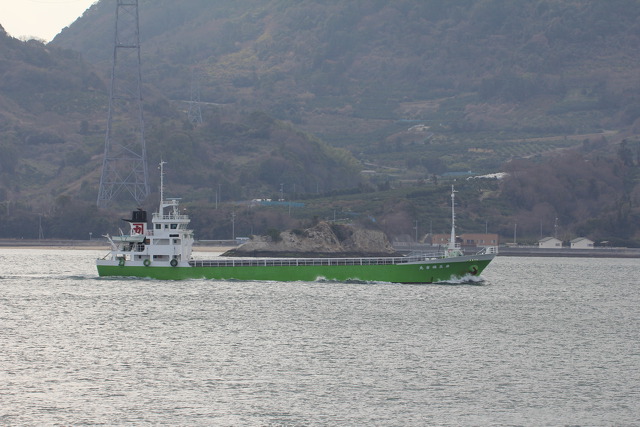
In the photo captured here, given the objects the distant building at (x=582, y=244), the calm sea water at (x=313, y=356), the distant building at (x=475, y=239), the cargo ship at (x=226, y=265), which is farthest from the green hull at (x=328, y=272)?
the distant building at (x=582, y=244)

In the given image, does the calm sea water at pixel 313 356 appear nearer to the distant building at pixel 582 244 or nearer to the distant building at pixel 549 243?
the distant building at pixel 549 243

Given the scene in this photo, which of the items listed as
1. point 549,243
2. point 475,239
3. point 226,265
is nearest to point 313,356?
point 226,265

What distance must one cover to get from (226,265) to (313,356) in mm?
39100

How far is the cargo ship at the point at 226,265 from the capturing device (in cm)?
9419

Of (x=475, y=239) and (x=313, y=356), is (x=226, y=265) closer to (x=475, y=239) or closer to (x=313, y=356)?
(x=313, y=356)

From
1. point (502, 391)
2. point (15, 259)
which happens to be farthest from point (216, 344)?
point (15, 259)

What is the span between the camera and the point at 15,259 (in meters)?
150

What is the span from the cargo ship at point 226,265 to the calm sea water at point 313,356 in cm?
194

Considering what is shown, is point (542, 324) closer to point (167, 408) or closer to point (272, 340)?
point (272, 340)

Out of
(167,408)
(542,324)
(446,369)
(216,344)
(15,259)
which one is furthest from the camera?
(15,259)

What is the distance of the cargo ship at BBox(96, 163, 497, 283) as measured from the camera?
3708 inches

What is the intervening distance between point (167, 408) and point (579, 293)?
6118cm

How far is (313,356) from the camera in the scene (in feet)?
191

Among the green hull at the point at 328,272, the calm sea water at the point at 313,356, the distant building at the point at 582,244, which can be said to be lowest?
the calm sea water at the point at 313,356
